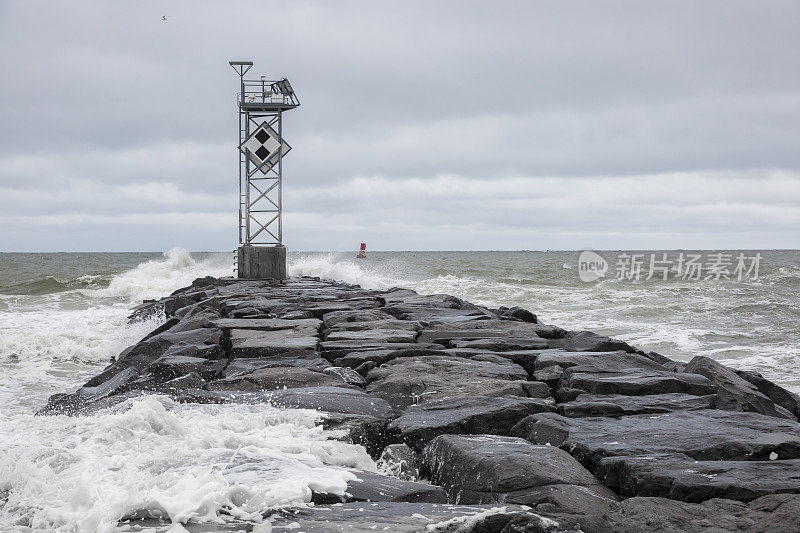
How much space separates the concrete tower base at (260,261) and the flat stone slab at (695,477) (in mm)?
11602

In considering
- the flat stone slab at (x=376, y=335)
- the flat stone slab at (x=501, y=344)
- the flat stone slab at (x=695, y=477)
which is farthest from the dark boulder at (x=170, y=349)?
the flat stone slab at (x=695, y=477)

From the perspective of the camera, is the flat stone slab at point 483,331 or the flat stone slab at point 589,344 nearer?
the flat stone slab at point 589,344

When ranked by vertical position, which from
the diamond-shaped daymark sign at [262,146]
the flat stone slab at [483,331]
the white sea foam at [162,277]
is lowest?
the white sea foam at [162,277]

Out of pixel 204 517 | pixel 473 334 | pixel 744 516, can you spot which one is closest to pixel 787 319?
pixel 473 334

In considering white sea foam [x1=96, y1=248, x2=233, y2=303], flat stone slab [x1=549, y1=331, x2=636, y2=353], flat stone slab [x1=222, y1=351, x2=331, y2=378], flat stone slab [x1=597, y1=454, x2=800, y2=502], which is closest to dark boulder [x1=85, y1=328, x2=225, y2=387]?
flat stone slab [x1=222, y1=351, x2=331, y2=378]

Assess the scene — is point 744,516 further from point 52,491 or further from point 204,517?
point 52,491

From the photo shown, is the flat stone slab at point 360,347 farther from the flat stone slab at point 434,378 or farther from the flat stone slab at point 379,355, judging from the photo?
the flat stone slab at point 434,378

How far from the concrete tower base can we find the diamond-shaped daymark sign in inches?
64.1

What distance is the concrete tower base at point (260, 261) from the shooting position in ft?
45.5

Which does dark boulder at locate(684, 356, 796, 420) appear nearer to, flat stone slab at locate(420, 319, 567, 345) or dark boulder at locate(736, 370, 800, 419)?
dark boulder at locate(736, 370, 800, 419)

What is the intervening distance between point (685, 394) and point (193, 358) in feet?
10.9

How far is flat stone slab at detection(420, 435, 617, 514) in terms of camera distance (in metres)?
2.47

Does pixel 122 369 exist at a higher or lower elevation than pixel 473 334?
lower

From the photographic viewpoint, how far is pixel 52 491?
254 centimetres
